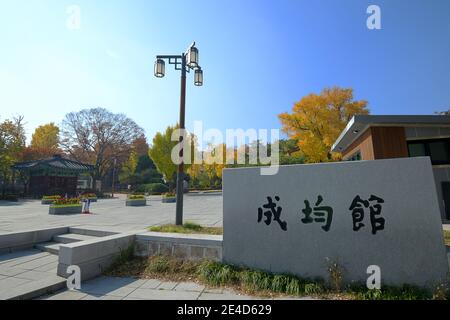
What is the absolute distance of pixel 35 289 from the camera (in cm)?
392

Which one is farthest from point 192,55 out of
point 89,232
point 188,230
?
point 89,232

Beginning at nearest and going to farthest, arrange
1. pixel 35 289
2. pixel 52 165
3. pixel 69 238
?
pixel 35 289
pixel 69 238
pixel 52 165

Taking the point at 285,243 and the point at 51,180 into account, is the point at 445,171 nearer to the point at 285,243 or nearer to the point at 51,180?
the point at 285,243

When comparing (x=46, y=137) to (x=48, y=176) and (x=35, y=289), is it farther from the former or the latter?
(x=35, y=289)

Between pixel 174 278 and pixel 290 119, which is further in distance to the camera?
pixel 290 119

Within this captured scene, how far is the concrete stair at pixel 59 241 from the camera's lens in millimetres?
6082

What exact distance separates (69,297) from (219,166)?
3639 cm

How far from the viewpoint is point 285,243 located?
458 centimetres

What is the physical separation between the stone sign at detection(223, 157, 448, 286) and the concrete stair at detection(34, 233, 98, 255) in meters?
4.34

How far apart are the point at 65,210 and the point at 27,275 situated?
1046 centimetres

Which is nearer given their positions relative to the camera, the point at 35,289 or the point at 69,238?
the point at 35,289

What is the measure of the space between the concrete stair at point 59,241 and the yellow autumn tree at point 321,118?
60.2ft

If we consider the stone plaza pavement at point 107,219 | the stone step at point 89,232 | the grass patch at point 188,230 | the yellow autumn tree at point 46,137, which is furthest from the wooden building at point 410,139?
the yellow autumn tree at point 46,137
